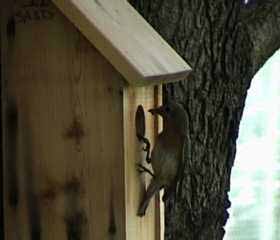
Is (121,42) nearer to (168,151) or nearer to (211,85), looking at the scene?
(168,151)

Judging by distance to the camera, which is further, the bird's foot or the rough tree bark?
the rough tree bark

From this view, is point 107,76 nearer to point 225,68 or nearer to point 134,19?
point 134,19

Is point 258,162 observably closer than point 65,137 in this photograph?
No

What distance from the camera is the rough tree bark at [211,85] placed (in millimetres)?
1758

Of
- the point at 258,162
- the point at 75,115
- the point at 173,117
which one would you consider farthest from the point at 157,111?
the point at 258,162

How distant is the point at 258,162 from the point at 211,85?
4.89ft

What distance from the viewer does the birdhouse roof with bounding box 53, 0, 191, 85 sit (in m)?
1.08

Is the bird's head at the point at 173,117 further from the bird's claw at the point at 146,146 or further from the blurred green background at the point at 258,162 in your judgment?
the blurred green background at the point at 258,162

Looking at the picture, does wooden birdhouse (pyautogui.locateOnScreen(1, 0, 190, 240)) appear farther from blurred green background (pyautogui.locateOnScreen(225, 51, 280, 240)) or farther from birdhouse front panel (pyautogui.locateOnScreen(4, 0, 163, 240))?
blurred green background (pyautogui.locateOnScreen(225, 51, 280, 240))

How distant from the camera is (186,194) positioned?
179 centimetres

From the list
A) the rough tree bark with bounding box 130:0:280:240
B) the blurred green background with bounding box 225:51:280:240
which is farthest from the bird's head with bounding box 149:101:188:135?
the blurred green background with bounding box 225:51:280:240

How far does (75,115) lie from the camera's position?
46.3 inches

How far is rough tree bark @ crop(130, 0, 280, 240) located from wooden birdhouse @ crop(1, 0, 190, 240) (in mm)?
526

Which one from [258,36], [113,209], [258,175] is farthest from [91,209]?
[258,175]
